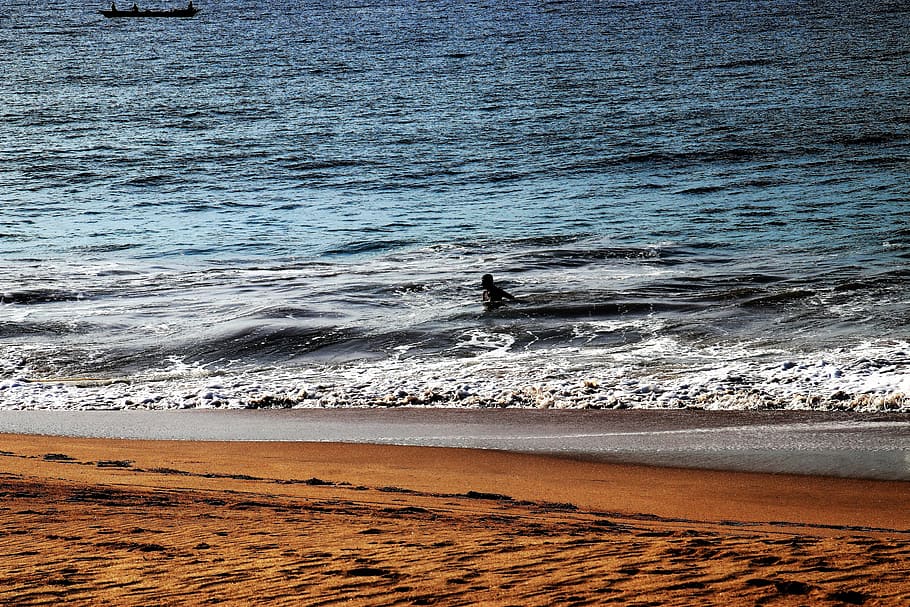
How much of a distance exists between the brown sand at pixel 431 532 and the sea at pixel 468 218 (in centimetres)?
337

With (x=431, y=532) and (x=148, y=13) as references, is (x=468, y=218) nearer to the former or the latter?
(x=431, y=532)

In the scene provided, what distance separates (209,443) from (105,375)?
16.5ft

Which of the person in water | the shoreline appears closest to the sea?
the person in water

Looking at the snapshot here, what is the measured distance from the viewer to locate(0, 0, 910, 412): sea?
1325 cm

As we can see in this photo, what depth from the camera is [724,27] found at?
68.3 meters

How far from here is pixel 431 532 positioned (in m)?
6.03

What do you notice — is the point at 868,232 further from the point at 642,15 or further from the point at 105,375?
the point at 642,15

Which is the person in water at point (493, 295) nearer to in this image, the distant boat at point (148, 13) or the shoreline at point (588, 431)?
the shoreline at point (588, 431)

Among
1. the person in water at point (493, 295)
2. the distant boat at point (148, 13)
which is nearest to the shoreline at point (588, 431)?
the person in water at point (493, 295)

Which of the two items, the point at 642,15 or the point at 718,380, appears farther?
the point at 642,15

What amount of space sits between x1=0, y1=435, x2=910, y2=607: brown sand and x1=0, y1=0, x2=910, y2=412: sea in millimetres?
3368

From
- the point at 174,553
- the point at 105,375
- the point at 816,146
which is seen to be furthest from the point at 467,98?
the point at 174,553

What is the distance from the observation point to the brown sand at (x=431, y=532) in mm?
4816

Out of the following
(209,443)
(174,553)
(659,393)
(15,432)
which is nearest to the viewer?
(174,553)
